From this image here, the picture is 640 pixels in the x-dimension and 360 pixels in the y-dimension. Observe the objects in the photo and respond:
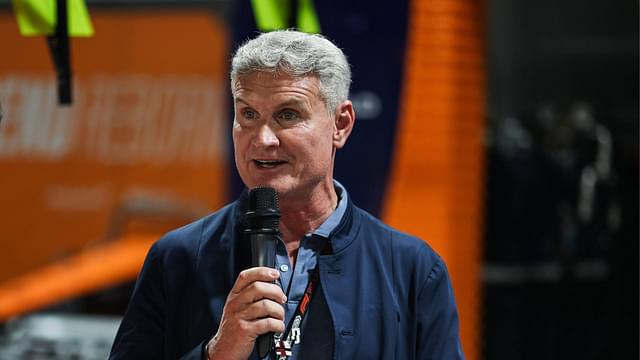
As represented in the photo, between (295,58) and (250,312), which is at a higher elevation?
(295,58)

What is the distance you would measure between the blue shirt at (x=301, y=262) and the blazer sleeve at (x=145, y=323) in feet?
0.63

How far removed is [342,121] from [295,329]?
34 cm

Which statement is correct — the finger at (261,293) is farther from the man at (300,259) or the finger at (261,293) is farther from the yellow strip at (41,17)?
the yellow strip at (41,17)

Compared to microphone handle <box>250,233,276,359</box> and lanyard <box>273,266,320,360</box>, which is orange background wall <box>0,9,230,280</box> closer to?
lanyard <box>273,266,320,360</box>

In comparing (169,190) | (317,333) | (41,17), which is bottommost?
(169,190)

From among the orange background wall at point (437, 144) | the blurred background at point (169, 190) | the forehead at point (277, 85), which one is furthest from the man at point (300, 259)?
the blurred background at point (169, 190)

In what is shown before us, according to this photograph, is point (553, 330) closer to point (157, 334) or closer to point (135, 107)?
point (135, 107)

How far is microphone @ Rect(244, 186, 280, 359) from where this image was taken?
1.64m

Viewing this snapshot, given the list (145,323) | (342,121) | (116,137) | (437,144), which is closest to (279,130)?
(342,121)

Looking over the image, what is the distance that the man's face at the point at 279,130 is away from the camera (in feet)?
5.72

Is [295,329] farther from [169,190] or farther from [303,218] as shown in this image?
[169,190]

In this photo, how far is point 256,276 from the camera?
1.59 metres

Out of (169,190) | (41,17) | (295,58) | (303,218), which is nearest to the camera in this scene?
(295,58)

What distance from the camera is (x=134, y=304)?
182 centimetres
